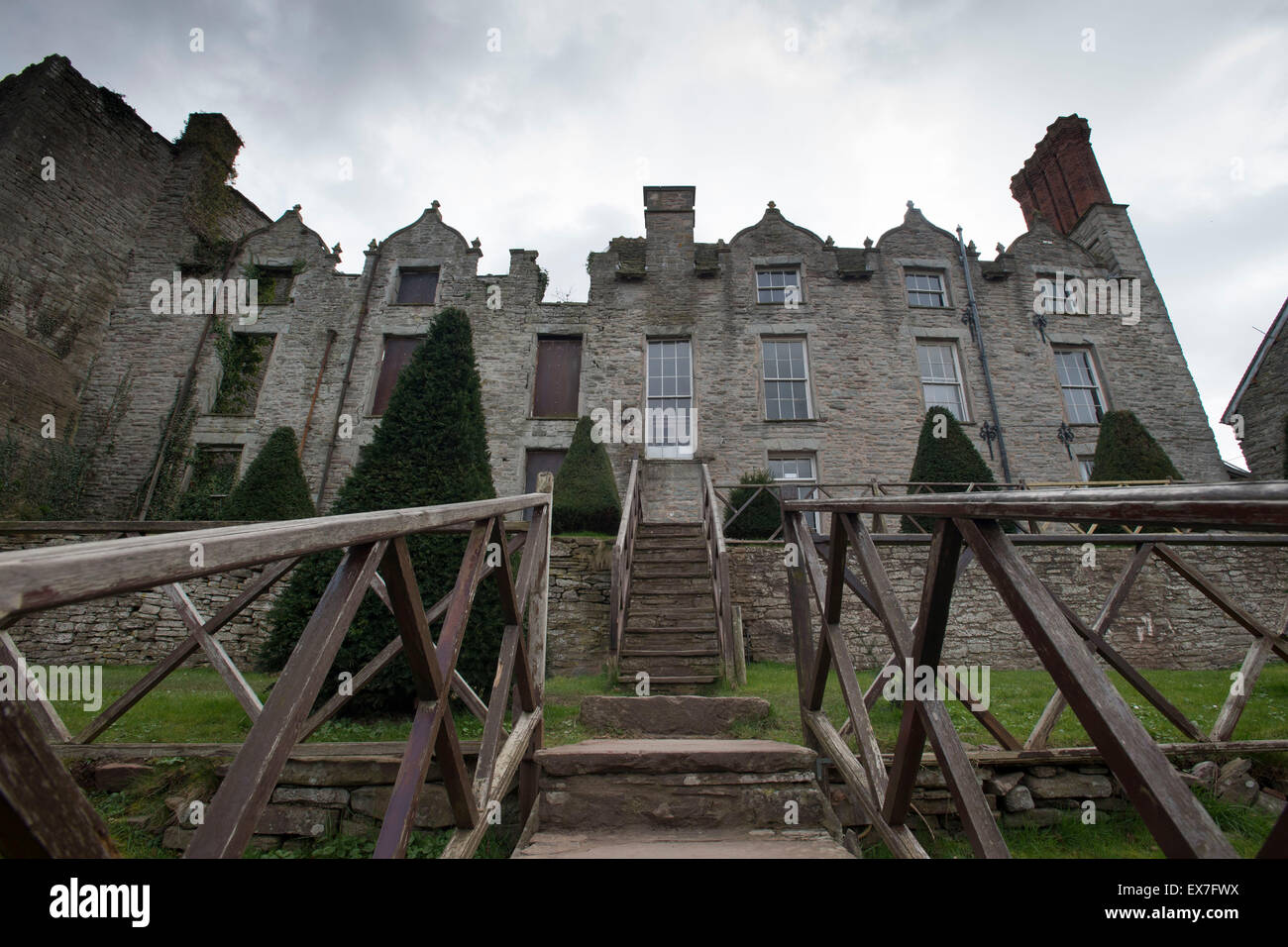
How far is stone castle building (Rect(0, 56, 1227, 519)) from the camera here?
12789 mm

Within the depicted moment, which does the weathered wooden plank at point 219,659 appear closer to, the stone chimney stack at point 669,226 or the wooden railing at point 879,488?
the wooden railing at point 879,488

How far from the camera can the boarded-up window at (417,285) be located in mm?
14734

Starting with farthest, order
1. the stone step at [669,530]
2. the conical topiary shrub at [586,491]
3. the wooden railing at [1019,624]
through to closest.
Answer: the conical topiary shrub at [586,491], the stone step at [669,530], the wooden railing at [1019,624]

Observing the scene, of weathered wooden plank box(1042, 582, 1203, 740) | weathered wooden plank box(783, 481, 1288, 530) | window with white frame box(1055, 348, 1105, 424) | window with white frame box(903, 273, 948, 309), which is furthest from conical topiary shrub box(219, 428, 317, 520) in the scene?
window with white frame box(1055, 348, 1105, 424)

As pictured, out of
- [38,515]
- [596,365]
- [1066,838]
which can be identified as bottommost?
[1066,838]

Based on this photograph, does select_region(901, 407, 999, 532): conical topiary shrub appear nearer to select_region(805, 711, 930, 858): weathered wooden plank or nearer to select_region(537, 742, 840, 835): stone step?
select_region(805, 711, 930, 858): weathered wooden plank

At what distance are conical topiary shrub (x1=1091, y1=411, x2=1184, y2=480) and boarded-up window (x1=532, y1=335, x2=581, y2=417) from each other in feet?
38.3

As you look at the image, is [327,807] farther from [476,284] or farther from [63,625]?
[476,284]

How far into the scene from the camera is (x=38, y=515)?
10.9 meters

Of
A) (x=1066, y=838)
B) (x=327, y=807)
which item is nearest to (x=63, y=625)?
(x=327, y=807)

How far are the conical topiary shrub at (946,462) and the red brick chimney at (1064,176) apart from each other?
353 inches

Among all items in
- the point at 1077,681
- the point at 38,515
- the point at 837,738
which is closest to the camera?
the point at 1077,681


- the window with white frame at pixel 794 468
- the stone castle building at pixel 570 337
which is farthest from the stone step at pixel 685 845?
the window with white frame at pixel 794 468

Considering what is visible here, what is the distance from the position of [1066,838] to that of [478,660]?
4.01 metres
